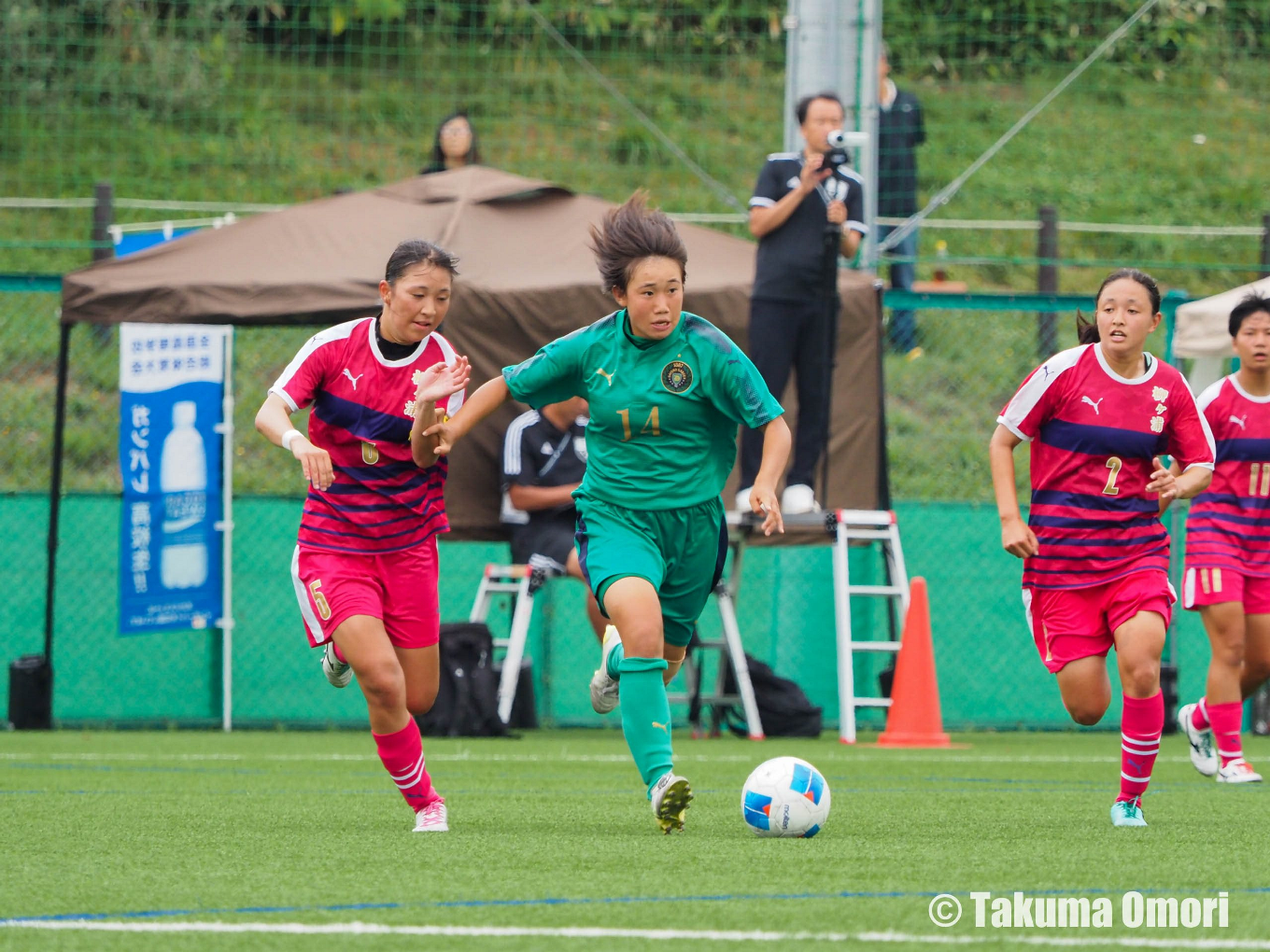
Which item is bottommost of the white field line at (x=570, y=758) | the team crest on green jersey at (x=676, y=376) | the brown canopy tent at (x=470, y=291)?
the white field line at (x=570, y=758)

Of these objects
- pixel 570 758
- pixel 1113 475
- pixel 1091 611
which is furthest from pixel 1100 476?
pixel 570 758

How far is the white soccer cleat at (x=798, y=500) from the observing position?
10164 mm

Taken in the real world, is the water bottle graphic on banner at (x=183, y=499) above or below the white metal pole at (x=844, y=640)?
above

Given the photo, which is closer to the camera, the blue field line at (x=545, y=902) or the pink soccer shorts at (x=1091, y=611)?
A: the blue field line at (x=545, y=902)

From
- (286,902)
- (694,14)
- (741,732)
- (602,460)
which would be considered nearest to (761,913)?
(286,902)

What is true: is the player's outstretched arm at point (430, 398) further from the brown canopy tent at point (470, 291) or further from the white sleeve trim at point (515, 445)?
the brown canopy tent at point (470, 291)

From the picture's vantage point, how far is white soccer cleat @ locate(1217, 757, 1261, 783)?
301 inches

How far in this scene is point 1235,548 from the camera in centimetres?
802

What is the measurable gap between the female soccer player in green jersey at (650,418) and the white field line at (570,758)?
309 cm

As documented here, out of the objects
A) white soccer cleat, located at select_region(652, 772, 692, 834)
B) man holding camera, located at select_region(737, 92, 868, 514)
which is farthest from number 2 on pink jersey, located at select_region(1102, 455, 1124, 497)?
man holding camera, located at select_region(737, 92, 868, 514)

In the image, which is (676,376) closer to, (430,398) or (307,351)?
(430,398)

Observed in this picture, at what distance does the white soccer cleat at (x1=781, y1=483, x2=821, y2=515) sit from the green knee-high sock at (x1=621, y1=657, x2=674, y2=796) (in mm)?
4839

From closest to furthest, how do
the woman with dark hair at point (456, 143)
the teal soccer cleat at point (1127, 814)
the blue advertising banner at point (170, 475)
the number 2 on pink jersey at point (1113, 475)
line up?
1. the teal soccer cleat at point (1127, 814)
2. the number 2 on pink jersey at point (1113, 475)
3. the blue advertising banner at point (170, 475)
4. the woman with dark hair at point (456, 143)

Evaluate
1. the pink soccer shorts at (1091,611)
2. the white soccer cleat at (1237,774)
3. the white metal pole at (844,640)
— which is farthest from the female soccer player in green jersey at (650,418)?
the white metal pole at (844,640)
